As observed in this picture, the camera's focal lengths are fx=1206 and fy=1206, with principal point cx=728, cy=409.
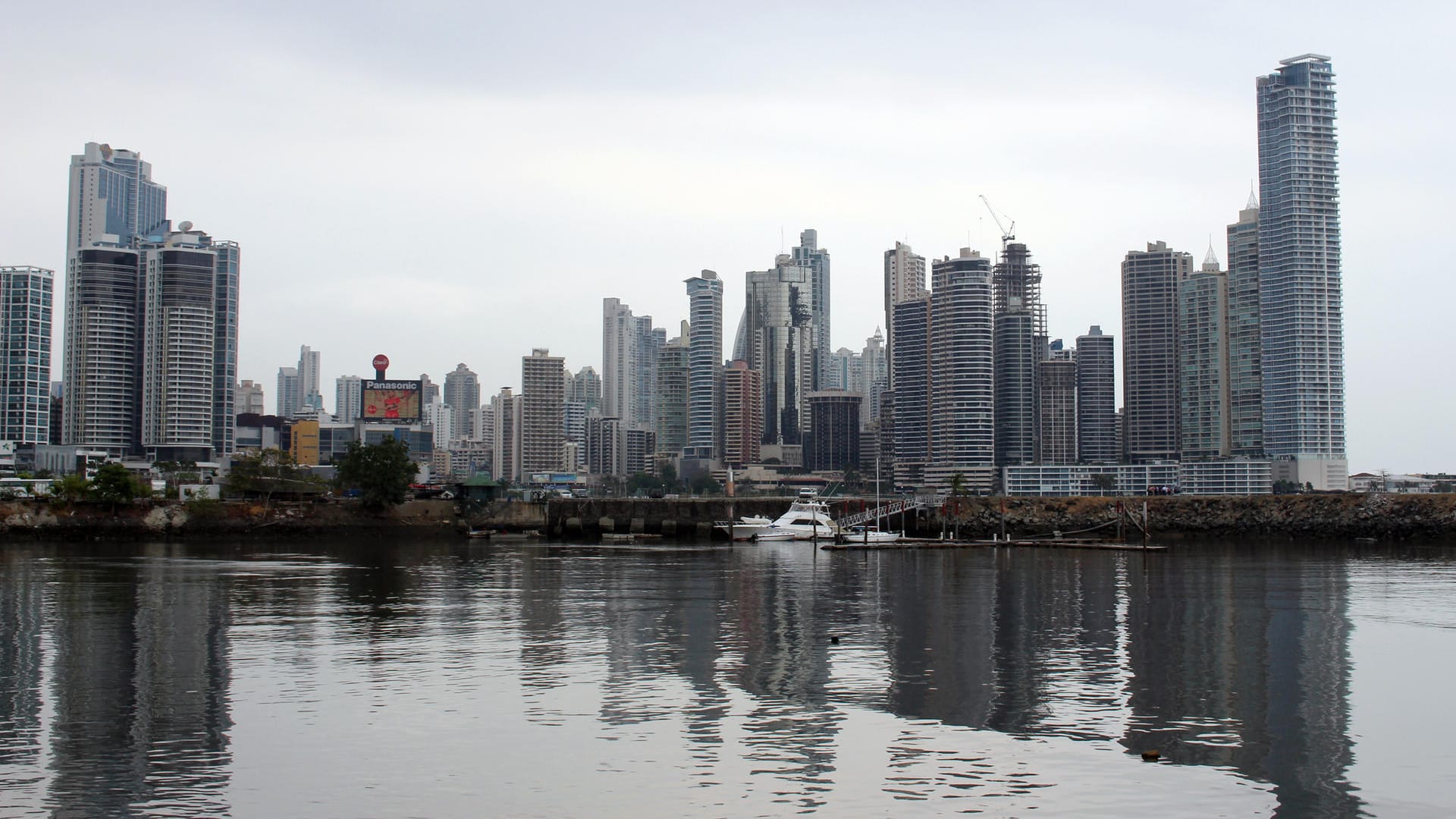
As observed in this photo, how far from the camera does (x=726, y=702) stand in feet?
94.9

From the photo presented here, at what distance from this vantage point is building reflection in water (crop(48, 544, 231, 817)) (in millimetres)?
20703

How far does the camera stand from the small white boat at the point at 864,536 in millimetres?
107812

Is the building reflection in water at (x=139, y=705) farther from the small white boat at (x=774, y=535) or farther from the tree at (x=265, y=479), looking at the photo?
the tree at (x=265, y=479)

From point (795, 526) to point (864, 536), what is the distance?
62.3 feet

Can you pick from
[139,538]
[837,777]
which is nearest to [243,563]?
[139,538]

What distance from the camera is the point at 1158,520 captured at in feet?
413

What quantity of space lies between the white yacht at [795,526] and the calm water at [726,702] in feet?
201

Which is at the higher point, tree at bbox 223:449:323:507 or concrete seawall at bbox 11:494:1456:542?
tree at bbox 223:449:323:507

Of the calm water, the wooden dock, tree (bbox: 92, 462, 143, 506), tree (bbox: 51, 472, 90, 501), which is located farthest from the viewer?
tree (bbox: 92, 462, 143, 506)

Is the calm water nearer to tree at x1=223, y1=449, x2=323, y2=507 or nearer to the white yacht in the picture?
the white yacht

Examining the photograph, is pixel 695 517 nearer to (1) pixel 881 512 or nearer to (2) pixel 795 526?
(2) pixel 795 526

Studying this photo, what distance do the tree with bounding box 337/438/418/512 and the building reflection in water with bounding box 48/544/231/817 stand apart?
3322 inches

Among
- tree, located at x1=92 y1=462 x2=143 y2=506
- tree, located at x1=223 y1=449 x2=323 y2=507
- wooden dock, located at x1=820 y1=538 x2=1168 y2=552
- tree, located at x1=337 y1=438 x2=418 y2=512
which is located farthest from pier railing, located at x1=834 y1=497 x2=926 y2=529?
tree, located at x1=92 y1=462 x2=143 y2=506

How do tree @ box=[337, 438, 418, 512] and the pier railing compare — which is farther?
tree @ box=[337, 438, 418, 512]
